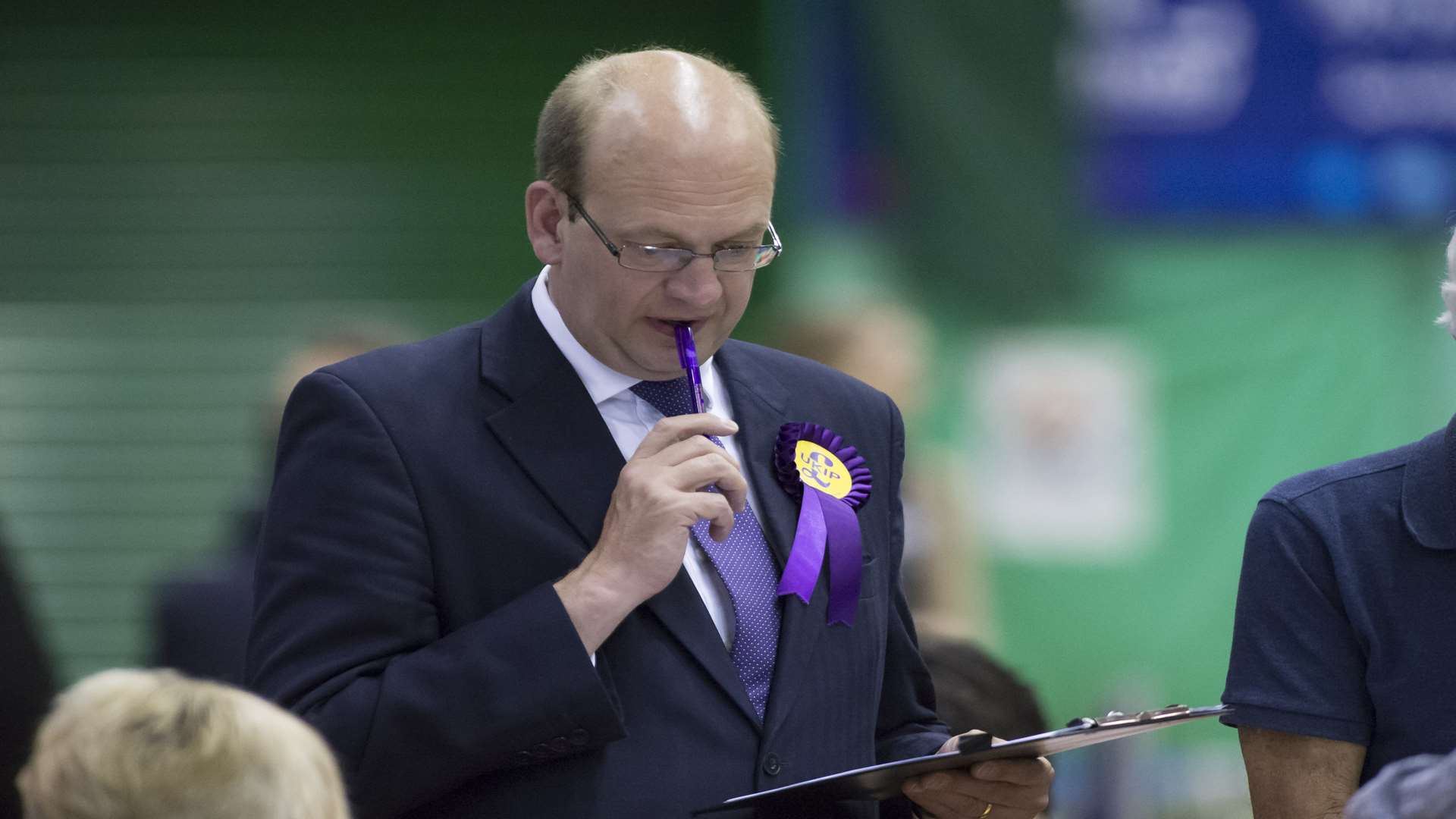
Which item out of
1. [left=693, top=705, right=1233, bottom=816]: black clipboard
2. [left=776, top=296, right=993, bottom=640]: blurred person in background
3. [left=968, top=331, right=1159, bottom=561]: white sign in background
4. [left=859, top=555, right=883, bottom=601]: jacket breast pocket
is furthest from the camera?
[left=968, top=331, right=1159, bottom=561]: white sign in background

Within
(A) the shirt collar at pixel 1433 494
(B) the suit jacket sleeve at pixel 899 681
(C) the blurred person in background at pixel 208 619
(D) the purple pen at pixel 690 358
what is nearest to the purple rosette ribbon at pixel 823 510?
(B) the suit jacket sleeve at pixel 899 681

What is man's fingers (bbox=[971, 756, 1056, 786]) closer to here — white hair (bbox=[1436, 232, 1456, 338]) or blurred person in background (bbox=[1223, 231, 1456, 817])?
blurred person in background (bbox=[1223, 231, 1456, 817])

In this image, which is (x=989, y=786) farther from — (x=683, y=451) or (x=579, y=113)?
(x=579, y=113)

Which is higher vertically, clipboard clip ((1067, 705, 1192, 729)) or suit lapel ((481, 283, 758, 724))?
suit lapel ((481, 283, 758, 724))

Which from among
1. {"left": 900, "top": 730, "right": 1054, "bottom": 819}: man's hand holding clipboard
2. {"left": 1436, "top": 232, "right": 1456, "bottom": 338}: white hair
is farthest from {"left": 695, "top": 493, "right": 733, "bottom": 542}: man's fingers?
{"left": 1436, "top": 232, "right": 1456, "bottom": 338}: white hair

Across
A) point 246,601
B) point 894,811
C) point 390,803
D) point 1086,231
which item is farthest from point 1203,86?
point 390,803

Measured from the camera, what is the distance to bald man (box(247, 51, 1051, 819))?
8.20 feet

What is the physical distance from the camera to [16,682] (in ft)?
10.2

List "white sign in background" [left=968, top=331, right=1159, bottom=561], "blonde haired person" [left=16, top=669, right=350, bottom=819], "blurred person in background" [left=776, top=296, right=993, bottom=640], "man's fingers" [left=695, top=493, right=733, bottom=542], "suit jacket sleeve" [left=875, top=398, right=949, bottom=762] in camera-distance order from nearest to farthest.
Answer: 1. "blonde haired person" [left=16, top=669, right=350, bottom=819]
2. "man's fingers" [left=695, top=493, right=733, bottom=542]
3. "suit jacket sleeve" [left=875, top=398, right=949, bottom=762]
4. "blurred person in background" [left=776, top=296, right=993, bottom=640]
5. "white sign in background" [left=968, top=331, right=1159, bottom=561]

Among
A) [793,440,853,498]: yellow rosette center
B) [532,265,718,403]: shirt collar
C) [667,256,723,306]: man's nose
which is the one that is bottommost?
[793,440,853,498]: yellow rosette center

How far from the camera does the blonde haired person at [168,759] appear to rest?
5.95 feet

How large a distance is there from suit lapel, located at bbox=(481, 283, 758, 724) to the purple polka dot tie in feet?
0.14

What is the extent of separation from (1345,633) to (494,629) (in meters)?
1.17

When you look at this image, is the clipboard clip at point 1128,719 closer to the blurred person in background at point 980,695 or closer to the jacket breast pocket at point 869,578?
the jacket breast pocket at point 869,578
